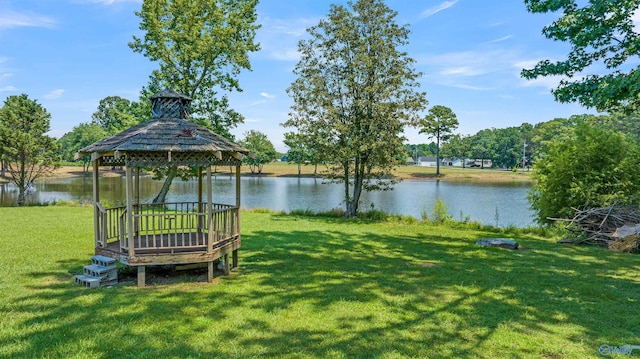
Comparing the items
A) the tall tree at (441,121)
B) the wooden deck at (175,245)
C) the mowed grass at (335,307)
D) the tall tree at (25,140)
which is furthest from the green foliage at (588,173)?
the tall tree at (441,121)

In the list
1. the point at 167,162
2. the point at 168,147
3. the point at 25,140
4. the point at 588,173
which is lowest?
the point at 588,173

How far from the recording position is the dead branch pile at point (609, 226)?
11773 millimetres

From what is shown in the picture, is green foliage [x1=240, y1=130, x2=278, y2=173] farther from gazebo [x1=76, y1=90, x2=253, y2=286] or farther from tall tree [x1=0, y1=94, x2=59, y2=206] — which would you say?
gazebo [x1=76, y1=90, x2=253, y2=286]

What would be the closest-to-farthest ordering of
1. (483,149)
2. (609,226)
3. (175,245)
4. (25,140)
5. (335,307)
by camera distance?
(335,307), (175,245), (609,226), (25,140), (483,149)

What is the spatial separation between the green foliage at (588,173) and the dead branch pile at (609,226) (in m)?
0.72

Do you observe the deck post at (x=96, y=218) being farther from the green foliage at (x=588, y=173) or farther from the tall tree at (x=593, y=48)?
the green foliage at (x=588, y=173)

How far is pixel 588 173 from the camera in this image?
47.3 ft

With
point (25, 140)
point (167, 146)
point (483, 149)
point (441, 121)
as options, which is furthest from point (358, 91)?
point (483, 149)

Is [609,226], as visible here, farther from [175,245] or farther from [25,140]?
[25,140]

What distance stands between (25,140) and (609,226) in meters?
31.6

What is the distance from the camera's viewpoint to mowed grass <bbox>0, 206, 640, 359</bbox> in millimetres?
4676

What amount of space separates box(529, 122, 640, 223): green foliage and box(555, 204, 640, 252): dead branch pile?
72 centimetres

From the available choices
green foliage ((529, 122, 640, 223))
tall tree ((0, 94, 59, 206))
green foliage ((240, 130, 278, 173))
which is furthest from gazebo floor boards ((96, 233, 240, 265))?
green foliage ((240, 130, 278, 173))

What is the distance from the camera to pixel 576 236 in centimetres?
1375
